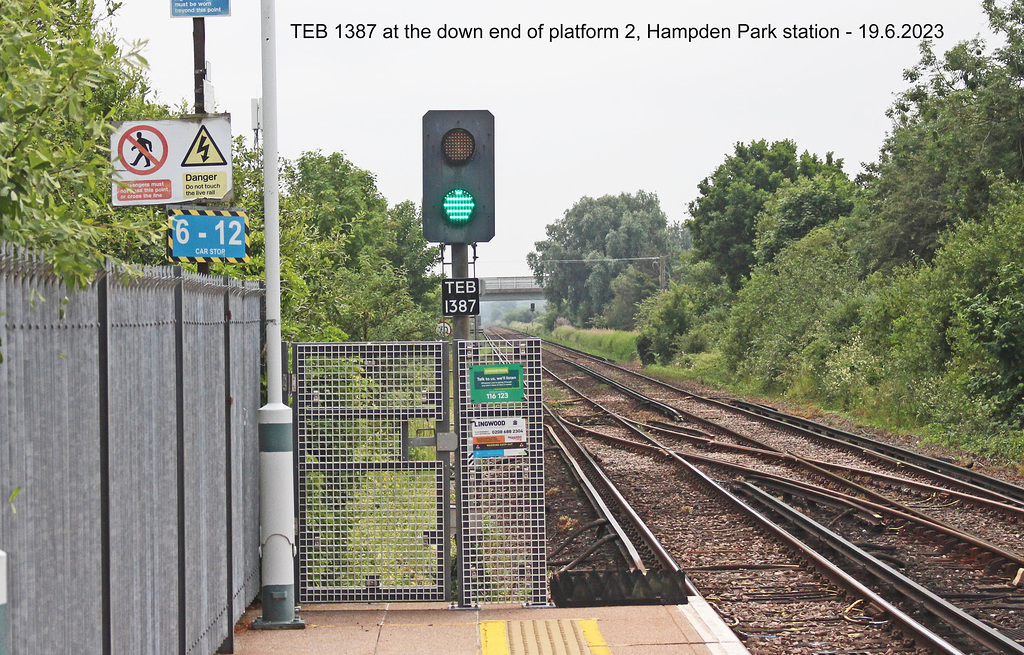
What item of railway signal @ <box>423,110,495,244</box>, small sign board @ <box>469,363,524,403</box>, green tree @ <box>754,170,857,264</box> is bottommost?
small sign board @ <box>469,363,524,403</box>

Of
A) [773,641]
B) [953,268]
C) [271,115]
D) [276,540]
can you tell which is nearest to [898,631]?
[773,641]

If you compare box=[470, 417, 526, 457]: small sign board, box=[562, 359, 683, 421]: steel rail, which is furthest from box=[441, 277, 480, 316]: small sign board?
box=[562, 359, 683, 421]: steel rail

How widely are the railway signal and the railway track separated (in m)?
3.81

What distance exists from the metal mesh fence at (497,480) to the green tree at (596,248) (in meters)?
87.4

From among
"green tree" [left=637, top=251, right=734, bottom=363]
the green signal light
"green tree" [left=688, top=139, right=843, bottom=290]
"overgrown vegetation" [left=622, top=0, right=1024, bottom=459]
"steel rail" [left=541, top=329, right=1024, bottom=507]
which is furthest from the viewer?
"green tree" [left=688, top=139, right=843, bottom=290]

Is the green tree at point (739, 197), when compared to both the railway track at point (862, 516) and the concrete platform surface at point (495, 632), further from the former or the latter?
the concrete platform surface at point (495, 632)

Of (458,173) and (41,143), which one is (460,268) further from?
(41,143)

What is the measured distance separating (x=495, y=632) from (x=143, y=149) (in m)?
4.74

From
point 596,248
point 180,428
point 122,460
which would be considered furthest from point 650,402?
point 596,248

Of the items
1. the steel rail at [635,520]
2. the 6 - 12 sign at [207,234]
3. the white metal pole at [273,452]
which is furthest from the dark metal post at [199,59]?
the steel rail at [635,520]

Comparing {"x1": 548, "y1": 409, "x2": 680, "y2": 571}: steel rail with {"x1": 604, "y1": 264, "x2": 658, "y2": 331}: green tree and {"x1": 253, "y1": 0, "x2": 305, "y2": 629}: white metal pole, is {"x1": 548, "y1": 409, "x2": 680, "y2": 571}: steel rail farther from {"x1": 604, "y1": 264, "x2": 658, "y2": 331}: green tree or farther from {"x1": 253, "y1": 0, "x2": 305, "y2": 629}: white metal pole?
{"x1": 604, "y1": 264, "x2": 658, "y2": 331}: green tree

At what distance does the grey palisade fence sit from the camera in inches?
156

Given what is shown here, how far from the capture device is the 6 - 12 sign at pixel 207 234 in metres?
8.70

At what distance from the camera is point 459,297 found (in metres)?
8.22
